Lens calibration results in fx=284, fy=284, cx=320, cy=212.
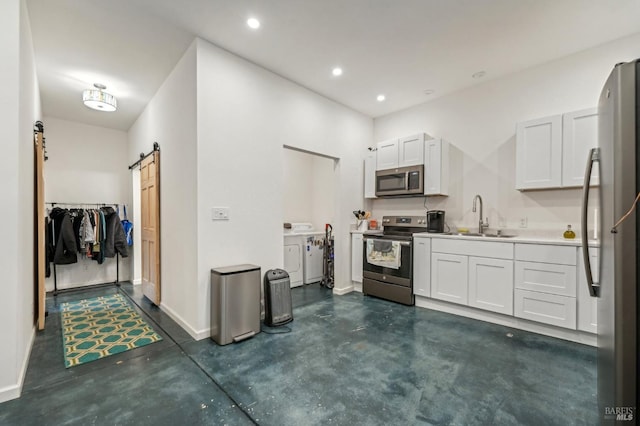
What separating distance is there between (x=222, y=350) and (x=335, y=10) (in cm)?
325

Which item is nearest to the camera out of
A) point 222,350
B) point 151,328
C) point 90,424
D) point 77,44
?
point 90,424

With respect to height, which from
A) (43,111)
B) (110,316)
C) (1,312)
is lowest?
(110,316)

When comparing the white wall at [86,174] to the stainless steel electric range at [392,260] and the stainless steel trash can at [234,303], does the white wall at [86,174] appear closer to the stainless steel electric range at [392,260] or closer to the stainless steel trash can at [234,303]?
the stainless steel trash can at [234,303]

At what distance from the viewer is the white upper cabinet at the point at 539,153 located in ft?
10.1

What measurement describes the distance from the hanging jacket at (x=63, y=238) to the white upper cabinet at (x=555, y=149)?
647 cm

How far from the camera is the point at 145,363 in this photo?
7.91ft

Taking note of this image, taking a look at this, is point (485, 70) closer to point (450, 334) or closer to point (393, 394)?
point (450, 334)

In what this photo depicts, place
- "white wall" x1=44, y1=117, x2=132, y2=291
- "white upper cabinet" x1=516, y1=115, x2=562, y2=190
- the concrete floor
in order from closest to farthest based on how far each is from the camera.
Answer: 1. the concrete floor
2. "white upper cabinet" x1=516, y1=115, x2=562, y2=190
3. "white wall" x1=44, y1=117, x2=132, y2=291

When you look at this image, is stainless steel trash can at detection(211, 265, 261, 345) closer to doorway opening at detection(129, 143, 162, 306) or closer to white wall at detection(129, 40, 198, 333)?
white wall at detection(129, 40, 198, 333)

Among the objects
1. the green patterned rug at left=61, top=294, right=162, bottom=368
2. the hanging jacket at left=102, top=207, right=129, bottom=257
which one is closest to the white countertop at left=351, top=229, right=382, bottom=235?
the green patterned rug at left=61, top=294, right=162, bottom=368

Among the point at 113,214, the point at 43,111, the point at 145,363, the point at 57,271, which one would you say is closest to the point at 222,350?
the point at 145,363

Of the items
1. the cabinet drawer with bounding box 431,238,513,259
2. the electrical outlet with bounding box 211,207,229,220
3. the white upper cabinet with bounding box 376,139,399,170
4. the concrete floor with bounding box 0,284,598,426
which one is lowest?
the concrete floor with bounding box 0,284,598,426

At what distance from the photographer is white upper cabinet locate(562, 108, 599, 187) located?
2879 mm

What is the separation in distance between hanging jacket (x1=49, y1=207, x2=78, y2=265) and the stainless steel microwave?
4.98 metres
